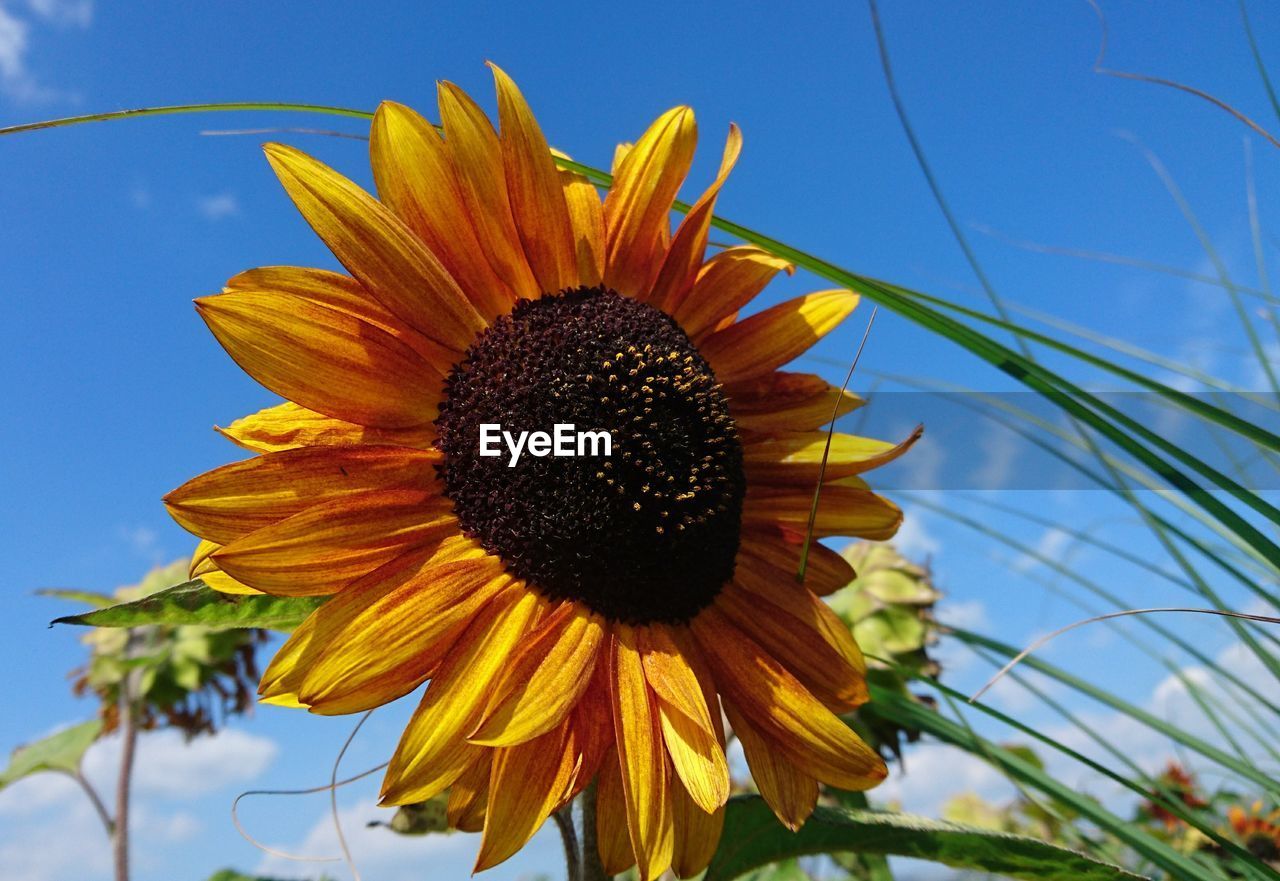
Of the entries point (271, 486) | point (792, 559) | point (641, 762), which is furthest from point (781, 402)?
point (271, 486)

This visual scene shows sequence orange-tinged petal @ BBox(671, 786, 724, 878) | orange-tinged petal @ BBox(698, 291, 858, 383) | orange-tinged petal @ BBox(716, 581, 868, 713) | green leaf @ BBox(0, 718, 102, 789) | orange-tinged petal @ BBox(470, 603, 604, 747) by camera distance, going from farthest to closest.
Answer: green leaf @ BBox(0, 718, 102, 789) < orange-tinged petal @ BBox(698, 291, 858, 383) < orange-tinged petal @ BBox(716, 581, 868, 713) < orange-tinged petal @ BBox(671, 786, 724, 878) < orange-tinged petal @ BBox(470, 603, 604, 747)

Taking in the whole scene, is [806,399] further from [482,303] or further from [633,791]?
[633,791]

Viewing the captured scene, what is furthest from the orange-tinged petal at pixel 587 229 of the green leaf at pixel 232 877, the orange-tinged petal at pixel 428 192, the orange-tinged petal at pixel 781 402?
the green leaf at pixel 232 877

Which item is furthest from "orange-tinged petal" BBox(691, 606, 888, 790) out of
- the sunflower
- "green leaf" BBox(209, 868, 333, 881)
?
"green leaf" BBox(209, 868, 333, 881)

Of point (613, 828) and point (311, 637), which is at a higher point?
point (311, 637)

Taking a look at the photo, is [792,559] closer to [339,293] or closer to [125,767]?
[339,293]

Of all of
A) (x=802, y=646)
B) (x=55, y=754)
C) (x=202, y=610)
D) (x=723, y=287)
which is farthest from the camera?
(x=55, y=754)

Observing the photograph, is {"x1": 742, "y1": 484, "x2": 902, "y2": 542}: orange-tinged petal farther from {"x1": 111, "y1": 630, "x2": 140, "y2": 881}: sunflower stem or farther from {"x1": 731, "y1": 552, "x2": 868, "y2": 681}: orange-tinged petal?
{"x1": 111, "y1": 630, "x2": 140, "y2": 881}: sunflower stem

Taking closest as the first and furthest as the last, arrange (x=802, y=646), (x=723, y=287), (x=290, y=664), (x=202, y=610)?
(x=290, y=664) → (x=202, y=610) → (x=802, y=646) → (x=723, y=287)
